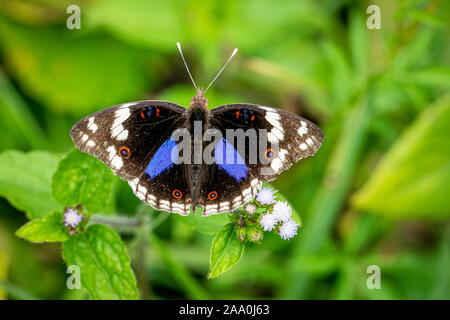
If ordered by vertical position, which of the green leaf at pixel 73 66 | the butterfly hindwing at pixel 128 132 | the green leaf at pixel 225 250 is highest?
the green leaf at pixel 73 66

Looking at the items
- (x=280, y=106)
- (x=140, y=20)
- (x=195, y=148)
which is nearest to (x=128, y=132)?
(x=195, y=148)

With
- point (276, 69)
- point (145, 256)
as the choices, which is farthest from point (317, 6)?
point (145, 256)

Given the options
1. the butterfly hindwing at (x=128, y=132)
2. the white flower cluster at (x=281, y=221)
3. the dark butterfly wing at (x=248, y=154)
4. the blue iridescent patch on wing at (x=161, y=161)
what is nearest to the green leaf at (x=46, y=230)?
the butterfly hindwing at (x=128, y=132)

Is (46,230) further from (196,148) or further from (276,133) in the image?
(276,133)

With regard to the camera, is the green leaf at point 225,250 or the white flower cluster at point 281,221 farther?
the white flower cluster at point 281,221

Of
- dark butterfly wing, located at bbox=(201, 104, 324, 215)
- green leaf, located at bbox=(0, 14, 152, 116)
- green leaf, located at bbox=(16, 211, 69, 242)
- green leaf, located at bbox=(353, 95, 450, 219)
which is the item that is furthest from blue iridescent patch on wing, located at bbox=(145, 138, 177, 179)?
green leaf, located at bbox=(0, 14, 152, 116)

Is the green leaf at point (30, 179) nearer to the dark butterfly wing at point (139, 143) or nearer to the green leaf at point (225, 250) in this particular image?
the dark butterfly wing at point (139, 143)
